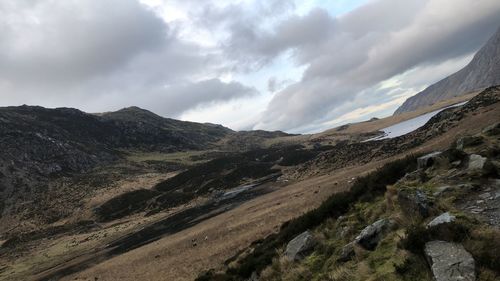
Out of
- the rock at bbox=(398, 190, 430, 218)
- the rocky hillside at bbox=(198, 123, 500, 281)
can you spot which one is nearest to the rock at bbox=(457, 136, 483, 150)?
the rocky hillside at bbox=(198, 123, 500, 281)

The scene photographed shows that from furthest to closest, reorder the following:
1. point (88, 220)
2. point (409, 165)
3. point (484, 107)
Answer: point (88, 220)
point (484, 107)
point (409, 165)

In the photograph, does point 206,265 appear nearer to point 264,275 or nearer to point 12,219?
point 264,275

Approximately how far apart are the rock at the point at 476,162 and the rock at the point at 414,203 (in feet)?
11.6

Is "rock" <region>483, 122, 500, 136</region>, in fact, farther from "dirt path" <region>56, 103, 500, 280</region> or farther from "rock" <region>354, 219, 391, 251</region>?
"dirt path" <region>56, 103, 500, 280</region>

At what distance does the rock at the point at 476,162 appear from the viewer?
14180 millimetres

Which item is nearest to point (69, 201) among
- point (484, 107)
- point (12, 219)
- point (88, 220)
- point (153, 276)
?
point (12, 219)

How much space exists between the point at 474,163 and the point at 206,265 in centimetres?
1819

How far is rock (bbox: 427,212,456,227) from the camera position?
10.1 metres

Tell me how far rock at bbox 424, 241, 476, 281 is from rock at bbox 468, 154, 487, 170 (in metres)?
6.07

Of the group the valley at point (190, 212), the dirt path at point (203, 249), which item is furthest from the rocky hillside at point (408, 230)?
the valley at point (190, 212)

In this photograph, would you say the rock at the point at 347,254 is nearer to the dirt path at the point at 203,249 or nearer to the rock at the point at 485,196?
the rock at the point at 485,196

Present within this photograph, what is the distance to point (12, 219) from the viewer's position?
352ft

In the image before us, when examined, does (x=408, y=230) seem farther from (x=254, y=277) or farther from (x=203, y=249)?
(x=203, y=249)

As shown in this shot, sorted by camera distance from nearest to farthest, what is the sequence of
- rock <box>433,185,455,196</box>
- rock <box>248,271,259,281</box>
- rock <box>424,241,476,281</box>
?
rock <box>424,241,476,281</box> → rock <box>433,185,455,196</box> → rock <box>248,271,259,281</box>
